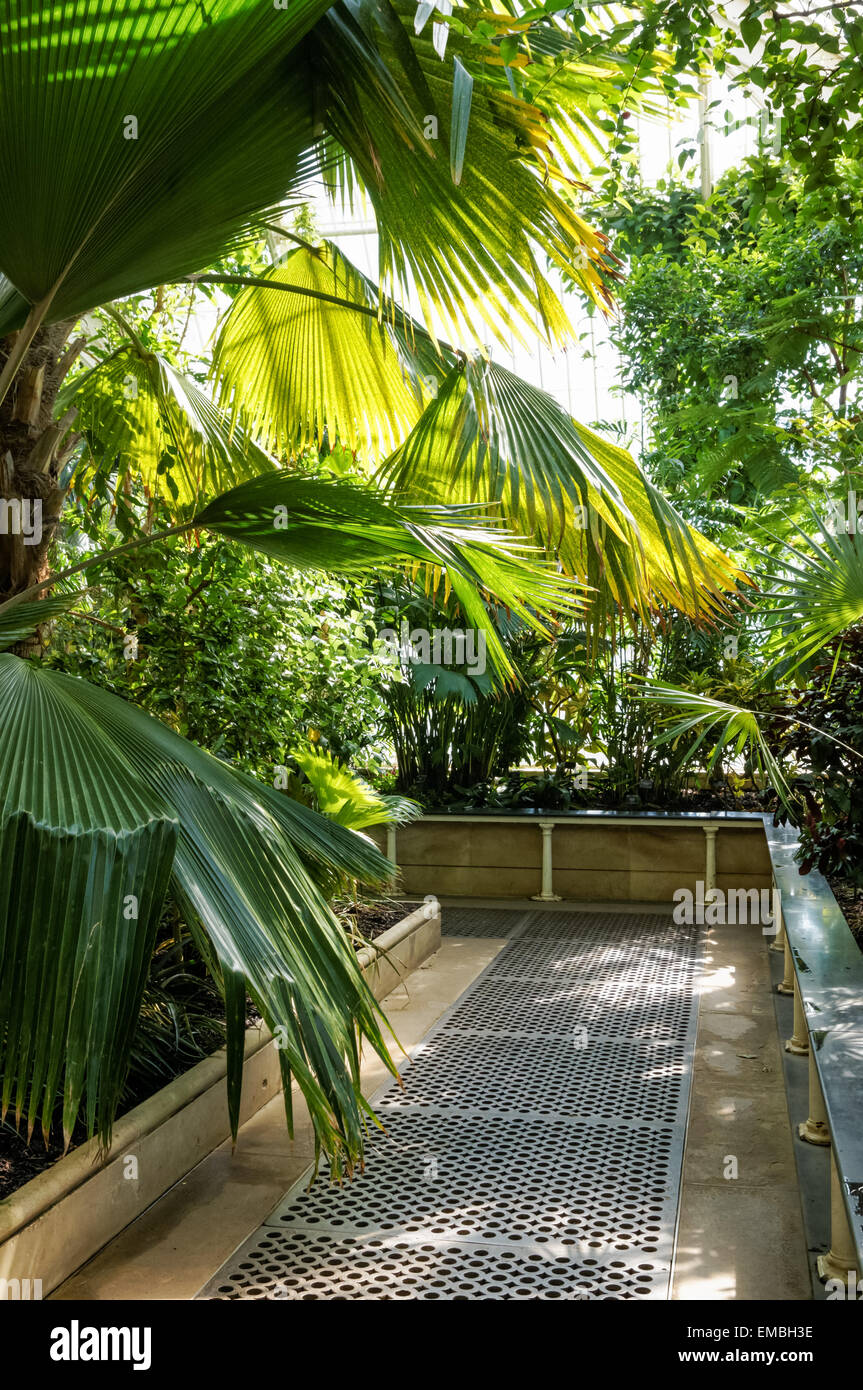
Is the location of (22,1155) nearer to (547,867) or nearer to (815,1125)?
(815,1125)

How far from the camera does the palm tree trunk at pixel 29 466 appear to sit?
2938 mm

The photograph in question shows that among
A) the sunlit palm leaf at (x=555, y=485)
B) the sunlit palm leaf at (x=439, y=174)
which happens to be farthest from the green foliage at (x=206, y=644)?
the sunlit palm leaf at (x=439, y=174)

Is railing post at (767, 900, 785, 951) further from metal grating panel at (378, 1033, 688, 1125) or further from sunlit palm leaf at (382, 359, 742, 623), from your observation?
sunlit palm leaf at (382, 359, 742, 623)

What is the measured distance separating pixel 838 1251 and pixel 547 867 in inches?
192

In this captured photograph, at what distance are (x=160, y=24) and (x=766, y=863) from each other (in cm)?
638

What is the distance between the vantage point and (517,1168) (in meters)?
3.54

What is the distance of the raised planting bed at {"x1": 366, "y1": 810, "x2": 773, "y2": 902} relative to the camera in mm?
7332


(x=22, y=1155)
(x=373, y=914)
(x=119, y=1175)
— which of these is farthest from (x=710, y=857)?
(x=22, y=1155)

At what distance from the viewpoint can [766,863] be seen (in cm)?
730

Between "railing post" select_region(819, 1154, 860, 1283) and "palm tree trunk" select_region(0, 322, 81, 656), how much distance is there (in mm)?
2423

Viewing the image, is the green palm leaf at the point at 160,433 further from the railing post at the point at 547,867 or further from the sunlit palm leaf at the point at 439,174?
the railing post at the point at 547,867

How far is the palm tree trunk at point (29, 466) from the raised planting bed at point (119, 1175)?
4.45ft

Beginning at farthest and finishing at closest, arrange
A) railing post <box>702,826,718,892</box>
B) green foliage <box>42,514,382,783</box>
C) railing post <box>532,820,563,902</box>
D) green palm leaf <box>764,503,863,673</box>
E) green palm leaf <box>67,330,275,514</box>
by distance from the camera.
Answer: railing post <box>532,820,563,902</box>
railing post <box>702,826,718,892</box>
green foliage <box>42,514,382,783</box>
green palm leaf <box>67,330,275,514</box>
green palm leaf <box>764,503,863,673</box>

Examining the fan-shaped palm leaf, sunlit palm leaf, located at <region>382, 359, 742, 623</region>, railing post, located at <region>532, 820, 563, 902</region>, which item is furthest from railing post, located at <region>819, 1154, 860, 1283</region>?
railing post, located at <region>532, 820, 563, 902</region>
